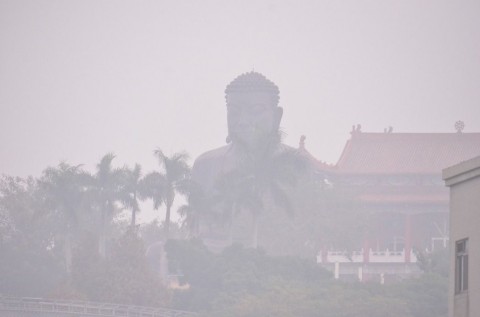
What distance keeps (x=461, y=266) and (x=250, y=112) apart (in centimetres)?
7400

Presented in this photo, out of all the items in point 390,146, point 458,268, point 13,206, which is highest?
point 390,146

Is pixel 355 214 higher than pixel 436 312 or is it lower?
higher

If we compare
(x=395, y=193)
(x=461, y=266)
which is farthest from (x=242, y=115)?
(x=461, y=266)

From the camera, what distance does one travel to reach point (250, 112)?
9856 cm

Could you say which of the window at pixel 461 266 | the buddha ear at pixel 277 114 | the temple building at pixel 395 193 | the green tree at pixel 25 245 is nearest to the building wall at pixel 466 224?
the window at pixel 461 266

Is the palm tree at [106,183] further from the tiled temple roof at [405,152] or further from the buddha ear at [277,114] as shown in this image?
the tiled temple roof at [405,152]

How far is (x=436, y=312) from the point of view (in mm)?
64562

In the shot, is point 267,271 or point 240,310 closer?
point 240,310

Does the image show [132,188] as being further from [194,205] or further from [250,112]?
[250,112]

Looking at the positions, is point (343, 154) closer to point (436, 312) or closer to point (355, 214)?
point (355, 214)

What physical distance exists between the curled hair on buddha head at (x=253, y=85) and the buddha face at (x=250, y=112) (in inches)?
10.2

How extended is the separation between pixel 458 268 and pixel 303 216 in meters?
69.2

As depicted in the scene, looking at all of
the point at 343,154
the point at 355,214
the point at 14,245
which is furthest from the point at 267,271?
the point at 343,154

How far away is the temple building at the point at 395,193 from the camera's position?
103 m
